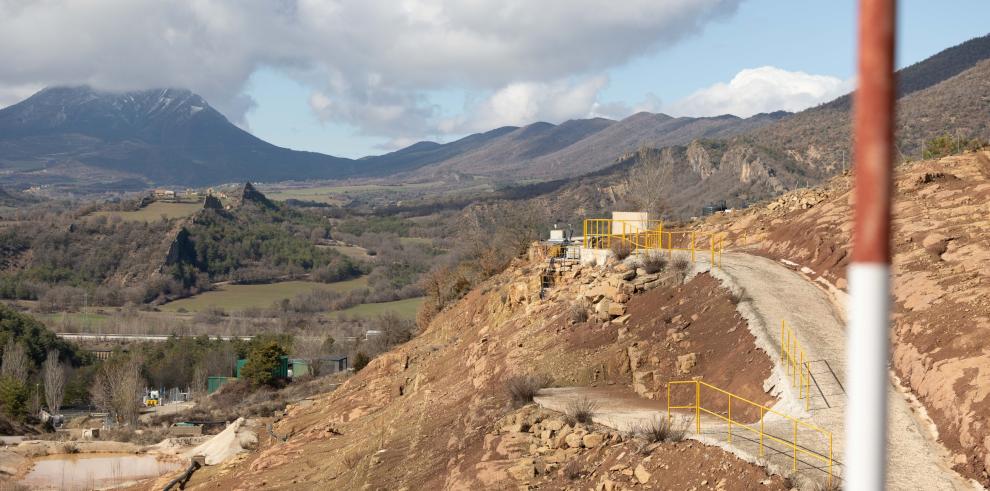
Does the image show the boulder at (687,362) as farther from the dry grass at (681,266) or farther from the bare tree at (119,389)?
the bare tree at (119,389)

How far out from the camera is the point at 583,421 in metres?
17.6

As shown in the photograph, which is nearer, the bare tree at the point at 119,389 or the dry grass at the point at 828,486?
the dry grass at the point at 828,486

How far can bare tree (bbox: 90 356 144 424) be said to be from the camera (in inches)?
2194

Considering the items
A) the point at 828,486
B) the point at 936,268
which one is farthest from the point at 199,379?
the point at 828,486

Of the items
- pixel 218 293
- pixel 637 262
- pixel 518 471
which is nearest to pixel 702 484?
pixel 518 471

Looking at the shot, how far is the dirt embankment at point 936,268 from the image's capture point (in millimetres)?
14570

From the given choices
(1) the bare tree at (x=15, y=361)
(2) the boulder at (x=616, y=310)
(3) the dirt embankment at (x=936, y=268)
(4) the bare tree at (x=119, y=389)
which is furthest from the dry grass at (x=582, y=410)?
(1) the bare tree at (x=15, y=361)

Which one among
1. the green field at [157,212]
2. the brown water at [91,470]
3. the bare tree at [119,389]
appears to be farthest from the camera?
the green field at [157,212]

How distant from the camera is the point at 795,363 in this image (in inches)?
706

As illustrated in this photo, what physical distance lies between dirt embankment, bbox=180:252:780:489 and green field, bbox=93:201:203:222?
443 feet

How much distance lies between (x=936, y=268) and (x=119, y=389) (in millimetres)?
51701

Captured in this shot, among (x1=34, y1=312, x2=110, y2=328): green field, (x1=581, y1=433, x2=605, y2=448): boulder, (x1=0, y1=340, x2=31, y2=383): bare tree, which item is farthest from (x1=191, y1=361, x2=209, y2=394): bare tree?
(x1=581, y1=433, x2=605, y2=448): boulder

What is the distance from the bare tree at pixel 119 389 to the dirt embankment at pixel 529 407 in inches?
1001

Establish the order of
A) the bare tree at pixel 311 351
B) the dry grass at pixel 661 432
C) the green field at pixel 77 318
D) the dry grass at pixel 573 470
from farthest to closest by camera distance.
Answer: the green field at pixel 77 318 → the bare tree at pixel 311 351 → the dry grass at pixel 573 470 → the dry grass at pixel 661 432
